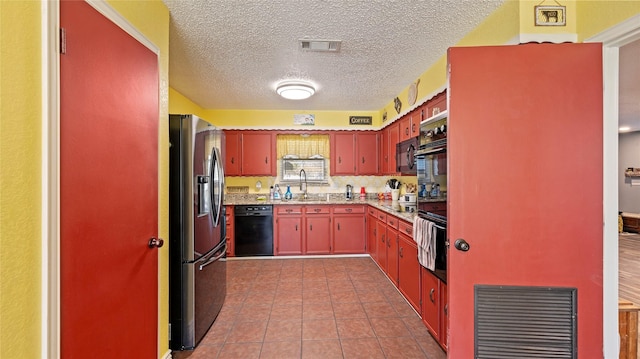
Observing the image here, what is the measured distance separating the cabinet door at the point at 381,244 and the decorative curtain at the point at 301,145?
1857 mm

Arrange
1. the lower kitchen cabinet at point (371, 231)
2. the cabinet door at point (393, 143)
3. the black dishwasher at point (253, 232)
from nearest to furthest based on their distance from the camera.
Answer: the cabinet door at point (393, 143) < the lower kitchen cabinet at point (371, 231) < the black dishwasher at point (253, 232)

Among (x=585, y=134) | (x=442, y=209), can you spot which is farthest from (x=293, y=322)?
(x=585, y=134)

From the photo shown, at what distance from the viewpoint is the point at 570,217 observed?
56.8 inches

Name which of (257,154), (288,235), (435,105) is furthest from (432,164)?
(257,154)

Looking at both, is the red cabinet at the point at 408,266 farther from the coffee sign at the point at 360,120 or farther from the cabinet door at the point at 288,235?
the coffee sign at the point at 360,120

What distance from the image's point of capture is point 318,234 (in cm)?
448

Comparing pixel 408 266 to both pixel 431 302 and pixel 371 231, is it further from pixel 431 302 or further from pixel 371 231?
pixel 371 231

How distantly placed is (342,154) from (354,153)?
227 mm

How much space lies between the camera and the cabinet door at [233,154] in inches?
187

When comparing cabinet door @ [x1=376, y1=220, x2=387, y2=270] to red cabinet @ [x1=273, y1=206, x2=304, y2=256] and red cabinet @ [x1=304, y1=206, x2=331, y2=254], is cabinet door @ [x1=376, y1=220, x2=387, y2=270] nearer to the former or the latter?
red cabinet @ [x1=304, y1=206, x2=331, y2=254]

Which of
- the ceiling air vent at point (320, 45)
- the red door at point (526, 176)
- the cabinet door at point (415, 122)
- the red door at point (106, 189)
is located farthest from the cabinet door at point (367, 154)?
the red door at point (106, 189)
